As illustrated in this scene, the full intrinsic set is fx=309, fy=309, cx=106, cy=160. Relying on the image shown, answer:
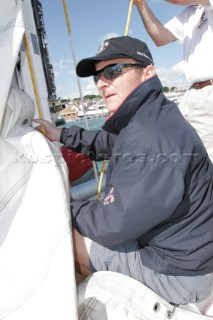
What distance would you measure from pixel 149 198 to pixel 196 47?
6.52 feet

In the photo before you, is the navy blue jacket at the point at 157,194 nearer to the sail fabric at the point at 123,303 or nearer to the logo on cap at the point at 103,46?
the sail fabric at the point at 123,303

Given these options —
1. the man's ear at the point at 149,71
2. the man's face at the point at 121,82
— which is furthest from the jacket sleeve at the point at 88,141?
the man's ear at the point at 149,71

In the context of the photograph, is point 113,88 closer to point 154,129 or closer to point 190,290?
point 154,129

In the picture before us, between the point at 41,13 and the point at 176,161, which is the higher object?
the point at 41,13

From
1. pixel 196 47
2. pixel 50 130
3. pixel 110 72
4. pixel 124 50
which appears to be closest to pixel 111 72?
pixel 110 72

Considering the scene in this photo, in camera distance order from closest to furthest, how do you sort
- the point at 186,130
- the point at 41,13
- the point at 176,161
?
the point at 176,161
the point at 186,130
the point at 41,13

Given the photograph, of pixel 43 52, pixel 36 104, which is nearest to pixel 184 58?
pixel 43 52

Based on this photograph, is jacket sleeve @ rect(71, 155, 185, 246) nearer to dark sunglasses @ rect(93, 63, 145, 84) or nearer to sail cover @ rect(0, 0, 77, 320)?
sail cover @ rect(0, 0, 77, 320)

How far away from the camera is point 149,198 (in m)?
1.37

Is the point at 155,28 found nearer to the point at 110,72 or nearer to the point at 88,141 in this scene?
the point at 88,141

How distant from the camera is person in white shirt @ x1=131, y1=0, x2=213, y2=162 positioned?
8.83 ft

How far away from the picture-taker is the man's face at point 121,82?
5.74 ft

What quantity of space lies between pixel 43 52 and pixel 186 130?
5.05 feet

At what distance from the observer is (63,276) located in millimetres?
1429
